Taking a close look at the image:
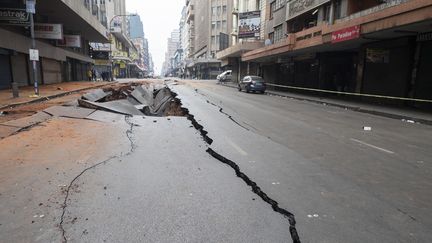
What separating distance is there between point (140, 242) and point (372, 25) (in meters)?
17.3

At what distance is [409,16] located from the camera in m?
14.4

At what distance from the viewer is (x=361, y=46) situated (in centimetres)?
2280

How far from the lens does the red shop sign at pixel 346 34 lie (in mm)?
18172

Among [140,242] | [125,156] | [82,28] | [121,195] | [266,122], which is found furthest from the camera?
[82,28]

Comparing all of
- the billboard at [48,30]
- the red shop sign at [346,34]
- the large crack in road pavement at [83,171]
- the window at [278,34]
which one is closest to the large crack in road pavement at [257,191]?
the large crack in road pavement at [83,171]

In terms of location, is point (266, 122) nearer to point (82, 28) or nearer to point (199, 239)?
point (199, 239)

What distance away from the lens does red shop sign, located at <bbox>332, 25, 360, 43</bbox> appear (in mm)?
18172

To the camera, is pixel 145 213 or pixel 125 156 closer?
pixel 145 213

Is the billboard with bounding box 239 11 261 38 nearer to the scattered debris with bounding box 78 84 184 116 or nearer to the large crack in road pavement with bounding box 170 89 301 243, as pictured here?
the scattered debris with bounding box 78 84 184 116

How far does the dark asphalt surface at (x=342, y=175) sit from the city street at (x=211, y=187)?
21 mm

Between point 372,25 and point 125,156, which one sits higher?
point 372,25

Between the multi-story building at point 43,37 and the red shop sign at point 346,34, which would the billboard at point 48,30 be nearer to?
the multi-story building at point 43,37

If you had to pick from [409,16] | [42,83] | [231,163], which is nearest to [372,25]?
[409,16]

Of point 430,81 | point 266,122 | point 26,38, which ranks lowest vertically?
point 266,122
